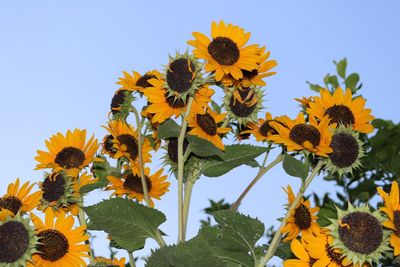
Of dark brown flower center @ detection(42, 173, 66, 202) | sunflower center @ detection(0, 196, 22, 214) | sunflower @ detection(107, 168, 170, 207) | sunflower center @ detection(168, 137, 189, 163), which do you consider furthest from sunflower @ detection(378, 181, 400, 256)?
sunflower center @ detection(0, 196, 22, 214)

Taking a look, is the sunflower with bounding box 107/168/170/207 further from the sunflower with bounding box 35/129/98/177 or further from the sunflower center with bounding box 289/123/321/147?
the sunflower center with bounding box 289/123/321/147

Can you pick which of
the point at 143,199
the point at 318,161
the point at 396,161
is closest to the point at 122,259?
the point at 143,199

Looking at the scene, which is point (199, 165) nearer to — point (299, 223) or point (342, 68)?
point (299, 223)

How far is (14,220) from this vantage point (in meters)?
2.46

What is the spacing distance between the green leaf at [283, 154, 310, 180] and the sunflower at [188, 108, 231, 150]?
1.11 ft

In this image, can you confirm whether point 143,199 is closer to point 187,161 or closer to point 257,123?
point 187,161

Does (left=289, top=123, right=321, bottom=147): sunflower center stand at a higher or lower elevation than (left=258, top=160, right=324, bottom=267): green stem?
higher

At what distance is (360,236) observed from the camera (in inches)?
82.6

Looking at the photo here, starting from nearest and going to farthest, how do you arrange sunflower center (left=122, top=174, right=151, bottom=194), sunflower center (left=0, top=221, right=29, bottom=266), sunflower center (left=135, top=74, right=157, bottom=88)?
sunflower center (left=0, top=221, right=29, bottom=266) → sunflower center (left=135, top=74, right=157, bottom=88) → sunflower center (left=122, top=174, right=151, bottom=194)

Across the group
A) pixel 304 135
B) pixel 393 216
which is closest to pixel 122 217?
pixel 304 135

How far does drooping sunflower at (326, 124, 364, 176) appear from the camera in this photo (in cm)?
249

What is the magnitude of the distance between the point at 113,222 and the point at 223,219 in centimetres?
42

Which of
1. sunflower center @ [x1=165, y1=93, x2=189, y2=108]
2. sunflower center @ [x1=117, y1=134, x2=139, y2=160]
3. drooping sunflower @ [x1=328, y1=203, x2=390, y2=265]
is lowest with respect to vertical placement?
drooping sunflower @ [x1=328, y1=203, x2=390, y2=265]

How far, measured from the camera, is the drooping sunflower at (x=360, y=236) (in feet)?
6.90
